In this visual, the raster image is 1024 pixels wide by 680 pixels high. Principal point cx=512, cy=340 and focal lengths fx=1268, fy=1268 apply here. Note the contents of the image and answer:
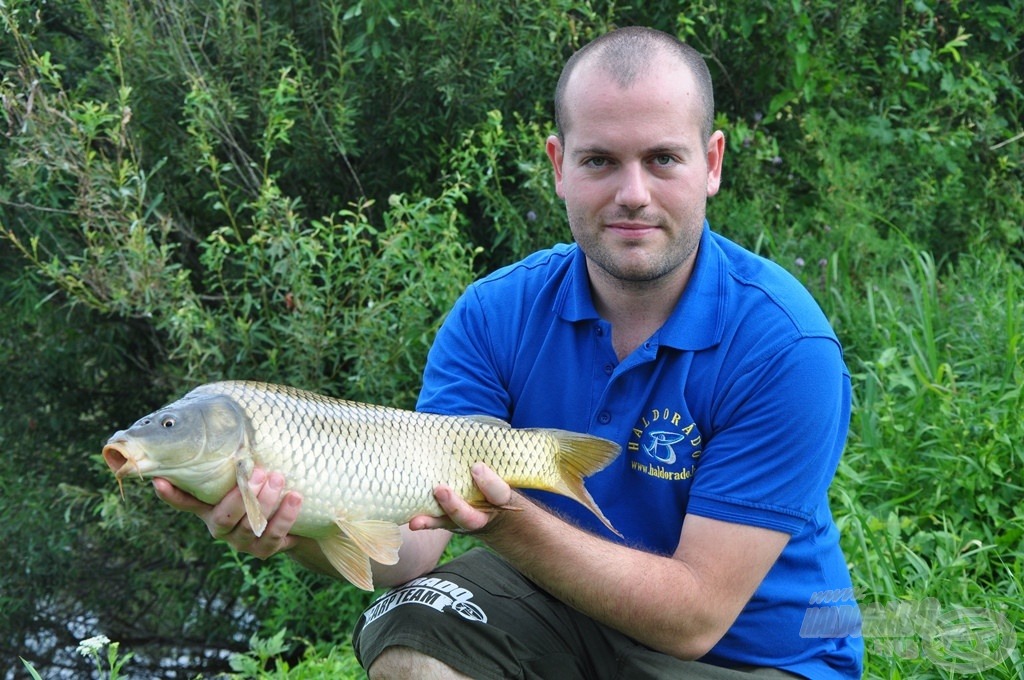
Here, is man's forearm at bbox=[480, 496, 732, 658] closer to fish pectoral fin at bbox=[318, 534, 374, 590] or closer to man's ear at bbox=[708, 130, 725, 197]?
fish pectoral fin at bbox=[318, 534, 374, 590]

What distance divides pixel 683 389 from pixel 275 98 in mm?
1817

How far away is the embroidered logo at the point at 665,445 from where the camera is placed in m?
2.04

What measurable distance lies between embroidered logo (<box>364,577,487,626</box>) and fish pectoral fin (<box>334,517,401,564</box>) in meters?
0.28

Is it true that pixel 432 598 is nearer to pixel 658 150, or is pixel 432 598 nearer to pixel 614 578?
pixel 614 578

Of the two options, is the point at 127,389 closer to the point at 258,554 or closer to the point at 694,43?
the point at 694,43

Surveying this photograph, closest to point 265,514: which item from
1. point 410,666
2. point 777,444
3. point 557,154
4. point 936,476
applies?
point 410,666

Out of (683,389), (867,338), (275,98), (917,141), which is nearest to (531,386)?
(683,389)

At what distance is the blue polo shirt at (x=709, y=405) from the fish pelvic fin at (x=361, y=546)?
38 centimetres

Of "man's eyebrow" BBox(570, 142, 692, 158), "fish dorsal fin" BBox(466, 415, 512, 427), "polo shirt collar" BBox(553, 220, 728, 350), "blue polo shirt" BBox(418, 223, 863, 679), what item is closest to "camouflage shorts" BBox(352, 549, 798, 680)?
"blue polo shirt" BBox(418, 223, 863, 679)

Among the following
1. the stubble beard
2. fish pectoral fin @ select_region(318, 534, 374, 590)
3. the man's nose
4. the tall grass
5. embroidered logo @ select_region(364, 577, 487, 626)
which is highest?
the man's nose

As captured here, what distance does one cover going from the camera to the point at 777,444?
6.39 ft

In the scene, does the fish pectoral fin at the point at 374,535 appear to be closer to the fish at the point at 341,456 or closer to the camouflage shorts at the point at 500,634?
the fish at the point at 341,456

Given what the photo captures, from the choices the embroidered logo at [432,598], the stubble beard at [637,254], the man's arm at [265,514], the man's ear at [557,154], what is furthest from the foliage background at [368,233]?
the man's ear at [557,154]

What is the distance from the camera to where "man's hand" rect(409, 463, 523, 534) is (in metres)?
1.81
